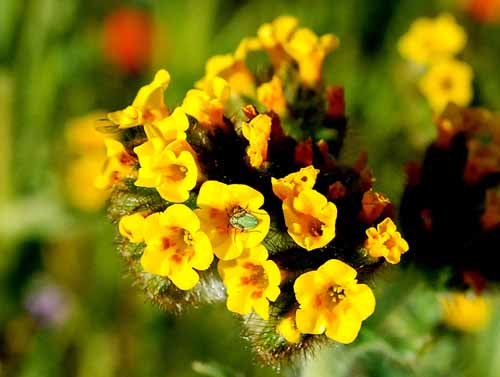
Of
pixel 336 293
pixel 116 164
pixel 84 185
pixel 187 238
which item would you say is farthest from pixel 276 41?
pixel 84 185

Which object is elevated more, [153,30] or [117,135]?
[117,135]

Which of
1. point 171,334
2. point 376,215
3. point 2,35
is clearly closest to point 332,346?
point 376,215

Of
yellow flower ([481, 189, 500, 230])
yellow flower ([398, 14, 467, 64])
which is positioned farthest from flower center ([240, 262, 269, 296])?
yellow flower ([398, 14, 467, 64])

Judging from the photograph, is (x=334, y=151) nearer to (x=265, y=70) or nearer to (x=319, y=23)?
(x=265, y=70)

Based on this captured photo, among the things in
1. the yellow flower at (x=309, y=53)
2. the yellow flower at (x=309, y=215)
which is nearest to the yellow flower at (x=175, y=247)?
the yellow flower at (x=309, y=215)

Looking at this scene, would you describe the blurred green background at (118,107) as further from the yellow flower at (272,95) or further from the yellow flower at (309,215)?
the yellow flower at (309,215)

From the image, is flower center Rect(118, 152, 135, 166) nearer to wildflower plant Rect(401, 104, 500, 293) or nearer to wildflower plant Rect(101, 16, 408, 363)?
wildflower plant Rect(101, 16, 408, 363)

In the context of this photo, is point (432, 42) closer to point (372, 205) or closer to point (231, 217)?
point (372, 205)

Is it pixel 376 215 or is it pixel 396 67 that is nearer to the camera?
pixel 376 215
